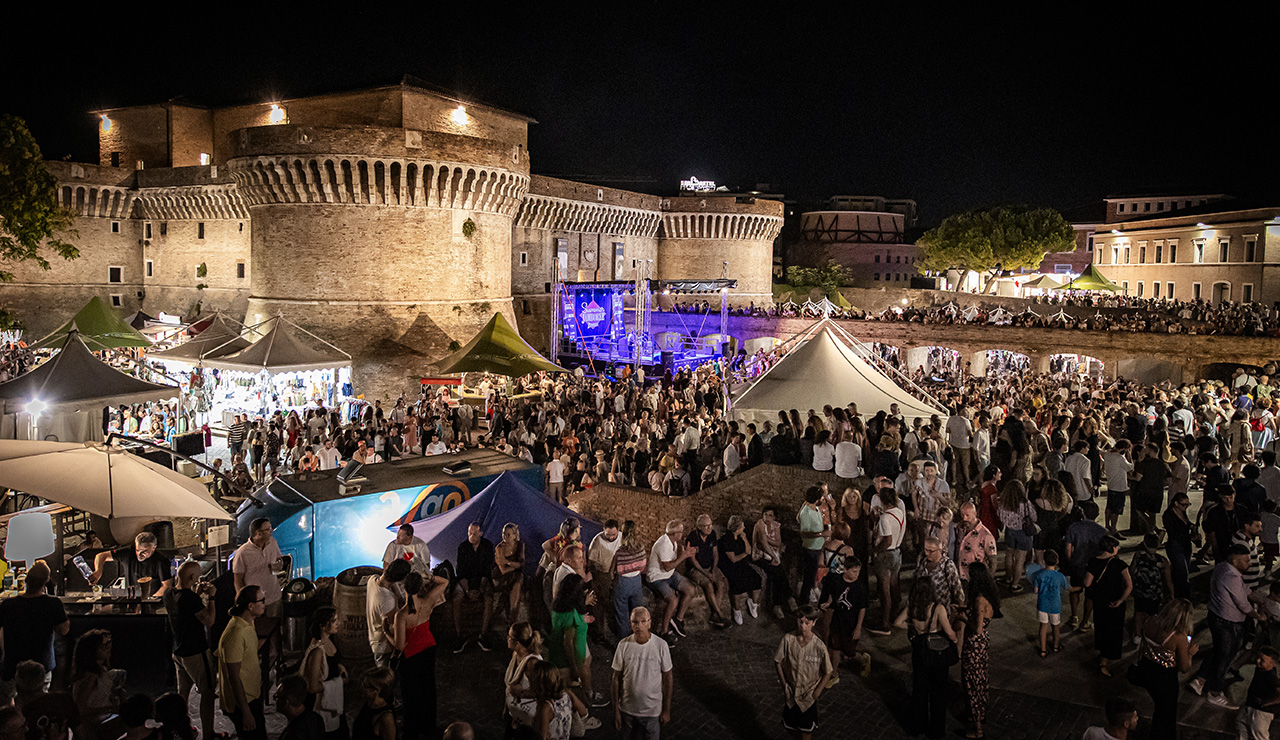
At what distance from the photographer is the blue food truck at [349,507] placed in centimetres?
893

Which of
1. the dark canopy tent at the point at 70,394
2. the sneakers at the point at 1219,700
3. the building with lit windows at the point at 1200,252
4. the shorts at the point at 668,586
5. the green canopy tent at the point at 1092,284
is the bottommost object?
the sneakers at the point at 1219,700

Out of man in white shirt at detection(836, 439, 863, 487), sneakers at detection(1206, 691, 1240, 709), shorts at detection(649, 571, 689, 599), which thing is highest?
A: man in white shirt at detection(836, 439, 863, 487)

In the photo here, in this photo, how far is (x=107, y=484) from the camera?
335 inches

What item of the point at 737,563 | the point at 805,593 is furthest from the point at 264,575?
the point at 805,593

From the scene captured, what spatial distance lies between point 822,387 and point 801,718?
8.09 meters

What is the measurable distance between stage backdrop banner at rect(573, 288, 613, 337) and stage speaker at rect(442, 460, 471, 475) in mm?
21967

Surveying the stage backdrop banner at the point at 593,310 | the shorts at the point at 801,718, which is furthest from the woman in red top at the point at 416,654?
the stage backdrop banner at the point at 593,310

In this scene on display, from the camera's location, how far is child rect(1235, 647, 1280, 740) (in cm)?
536

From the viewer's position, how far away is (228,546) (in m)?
9.66

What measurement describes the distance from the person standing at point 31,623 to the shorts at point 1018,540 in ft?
28.3

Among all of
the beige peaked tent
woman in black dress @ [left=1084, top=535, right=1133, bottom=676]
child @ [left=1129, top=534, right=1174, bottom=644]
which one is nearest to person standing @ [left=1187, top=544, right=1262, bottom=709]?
child @ [left=1129, top=534, right=1174, bottom=644]

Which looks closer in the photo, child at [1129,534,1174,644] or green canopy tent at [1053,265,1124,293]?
child at [1129,534,1174,644]

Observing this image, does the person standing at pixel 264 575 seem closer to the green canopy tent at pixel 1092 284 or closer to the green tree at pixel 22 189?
the green tree at pixel 22 189

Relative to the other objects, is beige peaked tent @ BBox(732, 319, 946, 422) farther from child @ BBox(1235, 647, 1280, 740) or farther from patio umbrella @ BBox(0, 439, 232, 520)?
patio umbrella @ BBox(0, 439, 232, 520)
